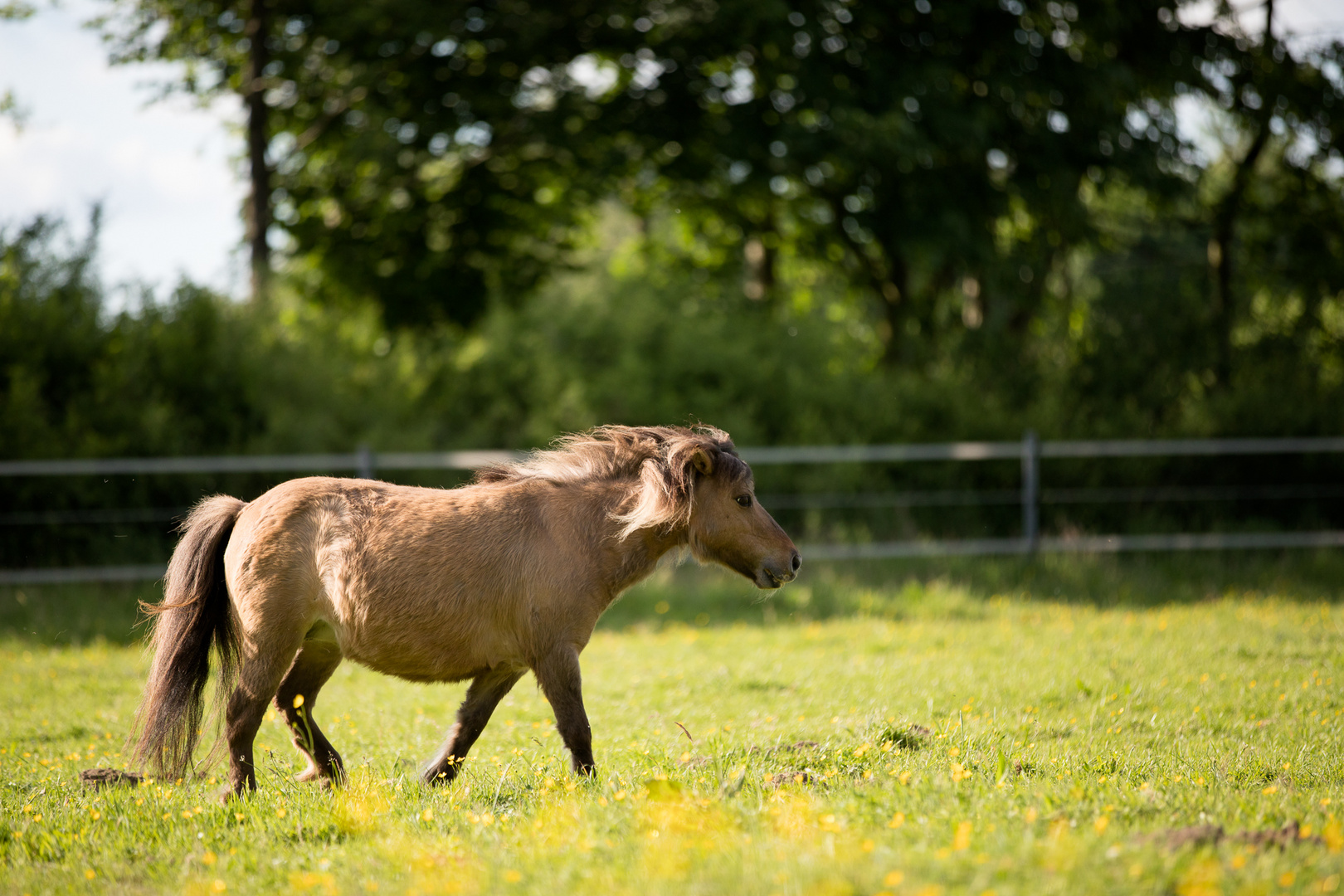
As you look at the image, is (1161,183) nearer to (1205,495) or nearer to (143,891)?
(1205,495)

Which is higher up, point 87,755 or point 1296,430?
point 1296,430

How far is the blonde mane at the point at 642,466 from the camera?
5.07 meters

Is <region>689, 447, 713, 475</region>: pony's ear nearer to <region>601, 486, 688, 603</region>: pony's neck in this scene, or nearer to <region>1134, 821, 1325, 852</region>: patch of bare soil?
<region>601, 486, 688, 603</region>: pony's neck

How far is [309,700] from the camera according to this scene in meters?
5.22

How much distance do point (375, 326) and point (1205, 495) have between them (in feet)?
41.2

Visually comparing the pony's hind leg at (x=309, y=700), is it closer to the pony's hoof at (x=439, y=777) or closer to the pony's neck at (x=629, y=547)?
the pony's hoof at (x=439, y=777)

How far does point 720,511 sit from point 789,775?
4.75ft

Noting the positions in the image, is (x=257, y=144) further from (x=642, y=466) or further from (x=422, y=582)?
(x=422, y=582)

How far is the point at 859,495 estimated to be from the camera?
14.4 meters

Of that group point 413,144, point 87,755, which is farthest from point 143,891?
point 413,144

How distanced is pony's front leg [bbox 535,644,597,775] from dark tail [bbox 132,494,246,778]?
163cm

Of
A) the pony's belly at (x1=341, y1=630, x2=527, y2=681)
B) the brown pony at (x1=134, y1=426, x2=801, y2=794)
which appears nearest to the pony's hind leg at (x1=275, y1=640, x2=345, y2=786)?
the brown pony at (x1=134, y1=426, x2=801, y2=794)

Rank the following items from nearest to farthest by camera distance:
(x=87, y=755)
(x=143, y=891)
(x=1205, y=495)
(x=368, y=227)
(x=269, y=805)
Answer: (x=143, y=891) → (x=269, y=805) → (x=87, y=755) → (x=1205, y=495) → (x=368, y=227)

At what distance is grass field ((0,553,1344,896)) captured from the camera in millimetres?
3127
